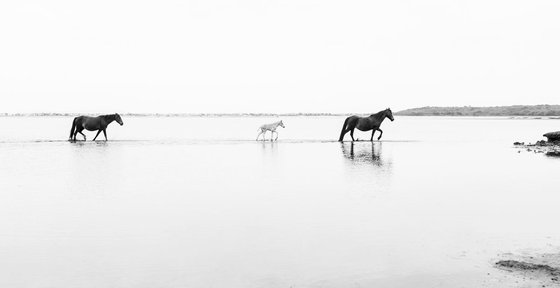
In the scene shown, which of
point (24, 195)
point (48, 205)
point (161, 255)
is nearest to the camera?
point (161, 255)

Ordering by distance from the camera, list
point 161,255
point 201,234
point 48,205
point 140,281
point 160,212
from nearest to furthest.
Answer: point 140,281, point 161,255, point 201,234, point 160,212, point 48,205

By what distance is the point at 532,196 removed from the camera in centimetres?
1324

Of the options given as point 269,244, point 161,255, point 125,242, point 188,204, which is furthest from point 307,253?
point 188,204

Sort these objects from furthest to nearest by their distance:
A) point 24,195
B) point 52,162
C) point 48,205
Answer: point 52,162 < point 24,195 < point 48,205

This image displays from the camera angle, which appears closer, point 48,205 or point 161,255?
point 161,255

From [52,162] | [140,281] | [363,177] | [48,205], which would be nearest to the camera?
[140,281]

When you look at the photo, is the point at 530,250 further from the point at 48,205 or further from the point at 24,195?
the point at 24,195

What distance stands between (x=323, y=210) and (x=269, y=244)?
3137 millimetres

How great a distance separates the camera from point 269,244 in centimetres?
822

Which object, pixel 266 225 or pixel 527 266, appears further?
pixel 266 225

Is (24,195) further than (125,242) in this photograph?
Yes

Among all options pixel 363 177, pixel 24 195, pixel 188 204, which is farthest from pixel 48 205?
pixel 363 177

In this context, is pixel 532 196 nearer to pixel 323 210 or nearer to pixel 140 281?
pixel 323 210

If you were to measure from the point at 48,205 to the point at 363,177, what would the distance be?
29.3 feet
